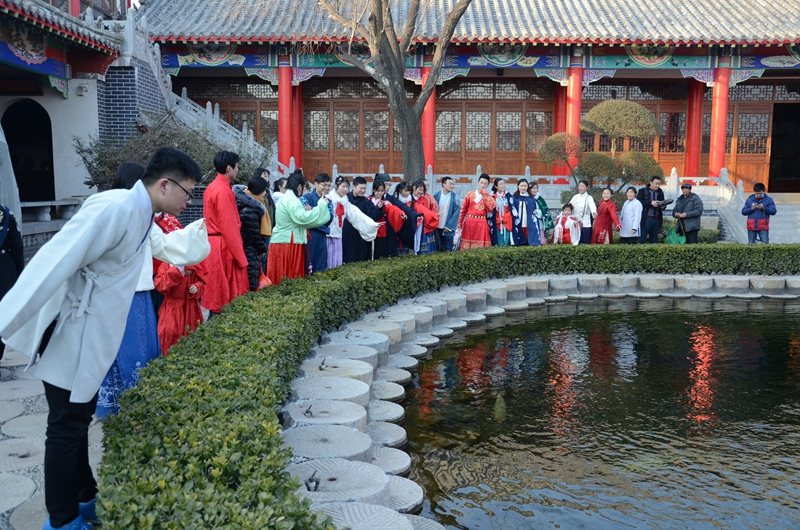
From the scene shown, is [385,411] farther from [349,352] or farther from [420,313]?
[420,313]

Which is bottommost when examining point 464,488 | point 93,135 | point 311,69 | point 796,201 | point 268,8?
point 464,488

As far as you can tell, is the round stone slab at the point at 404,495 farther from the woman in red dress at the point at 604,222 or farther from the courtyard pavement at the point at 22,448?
the woman in red dress at the point at 604,222

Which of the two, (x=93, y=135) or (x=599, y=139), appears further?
(x=599, y=139)

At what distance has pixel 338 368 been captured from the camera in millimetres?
5145

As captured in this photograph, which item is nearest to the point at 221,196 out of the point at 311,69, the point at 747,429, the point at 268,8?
the point at 747,429

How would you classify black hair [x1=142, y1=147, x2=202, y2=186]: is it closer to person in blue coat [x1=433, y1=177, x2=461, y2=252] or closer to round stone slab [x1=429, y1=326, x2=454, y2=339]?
round stone slab [x1=429, y1=326, x2=454, y2=339]

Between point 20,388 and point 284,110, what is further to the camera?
point 284,110

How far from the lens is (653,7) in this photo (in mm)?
17391

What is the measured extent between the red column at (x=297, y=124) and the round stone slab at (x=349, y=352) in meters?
12.2

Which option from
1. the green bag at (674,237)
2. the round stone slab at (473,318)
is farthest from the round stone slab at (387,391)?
the green bag at (674,237)

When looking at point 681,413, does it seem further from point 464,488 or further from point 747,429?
point 464,488

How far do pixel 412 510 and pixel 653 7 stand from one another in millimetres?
16737

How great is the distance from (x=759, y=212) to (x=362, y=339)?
8.68 metres

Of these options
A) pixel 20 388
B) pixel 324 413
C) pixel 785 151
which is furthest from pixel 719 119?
pixel 20 388
